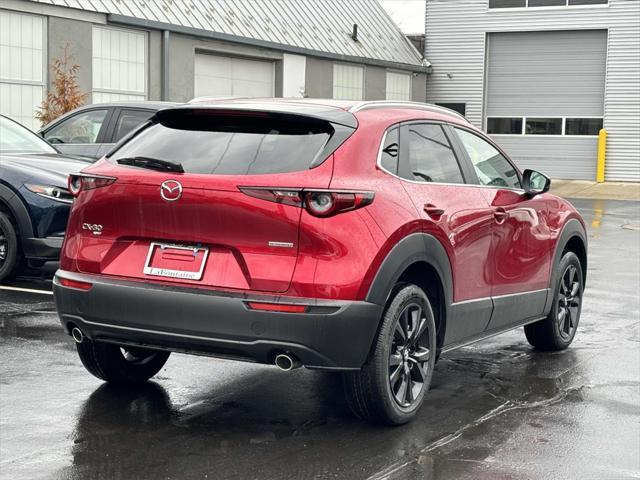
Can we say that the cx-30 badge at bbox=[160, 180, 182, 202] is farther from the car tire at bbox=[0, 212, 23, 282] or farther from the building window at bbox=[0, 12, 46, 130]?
the building window at bbox=[0, 12, 46, 130]

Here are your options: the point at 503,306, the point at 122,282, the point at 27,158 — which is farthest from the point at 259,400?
the point at 27,158

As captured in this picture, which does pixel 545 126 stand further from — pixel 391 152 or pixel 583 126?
pixel 391 152

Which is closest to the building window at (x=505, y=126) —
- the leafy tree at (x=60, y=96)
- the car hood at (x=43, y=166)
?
the leafy tree at (x=60, y=96)

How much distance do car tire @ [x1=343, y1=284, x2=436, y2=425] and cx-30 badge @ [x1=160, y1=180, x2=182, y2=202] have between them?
1.22m

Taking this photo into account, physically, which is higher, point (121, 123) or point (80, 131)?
point (121, 123)

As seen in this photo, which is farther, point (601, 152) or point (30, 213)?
point (601, 152)

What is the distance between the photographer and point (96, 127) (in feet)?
42.6

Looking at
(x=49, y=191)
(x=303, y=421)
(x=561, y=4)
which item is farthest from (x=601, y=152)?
(x=303, y=421)

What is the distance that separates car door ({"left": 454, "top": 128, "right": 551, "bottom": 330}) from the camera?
647cm

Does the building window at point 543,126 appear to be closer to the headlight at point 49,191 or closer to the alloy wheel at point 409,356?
the headlight at point 49,191

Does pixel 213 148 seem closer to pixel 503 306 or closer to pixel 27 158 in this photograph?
pixel 503 306

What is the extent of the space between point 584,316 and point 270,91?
20.2m

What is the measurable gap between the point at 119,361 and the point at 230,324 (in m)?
1.39

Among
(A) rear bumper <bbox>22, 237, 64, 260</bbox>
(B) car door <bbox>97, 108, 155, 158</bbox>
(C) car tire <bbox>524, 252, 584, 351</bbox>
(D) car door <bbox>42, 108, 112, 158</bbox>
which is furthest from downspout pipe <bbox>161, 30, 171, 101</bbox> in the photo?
(C) car tire <bbox>524, 252, 584, 351</bbox>
